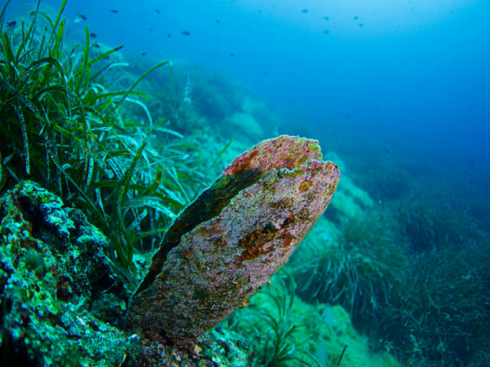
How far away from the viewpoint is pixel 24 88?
1.63 m

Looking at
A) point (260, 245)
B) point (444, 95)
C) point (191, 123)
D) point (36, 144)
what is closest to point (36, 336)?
point (260, 245)

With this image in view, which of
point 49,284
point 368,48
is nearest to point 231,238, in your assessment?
point 49,284

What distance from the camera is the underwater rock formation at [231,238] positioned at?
966 millimetres

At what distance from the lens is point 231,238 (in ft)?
3.31

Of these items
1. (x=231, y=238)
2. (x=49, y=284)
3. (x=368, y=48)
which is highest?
(x=368, y=48)

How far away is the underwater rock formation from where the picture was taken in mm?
966

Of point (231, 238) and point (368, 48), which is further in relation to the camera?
point (368, 48)

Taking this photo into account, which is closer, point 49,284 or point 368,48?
point 49,284

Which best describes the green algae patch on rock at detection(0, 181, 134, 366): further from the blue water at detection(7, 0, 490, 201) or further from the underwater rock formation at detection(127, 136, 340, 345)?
the blue water at detection(7, 0, 490, 201)

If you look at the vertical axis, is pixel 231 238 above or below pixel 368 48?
below

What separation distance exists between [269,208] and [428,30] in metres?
183

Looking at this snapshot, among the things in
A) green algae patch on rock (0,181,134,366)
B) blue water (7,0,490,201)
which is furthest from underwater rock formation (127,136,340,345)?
blue water (7,0,490,201)

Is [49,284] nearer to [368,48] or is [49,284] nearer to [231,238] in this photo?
[231,238]

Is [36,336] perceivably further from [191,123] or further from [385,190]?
[385,190]
